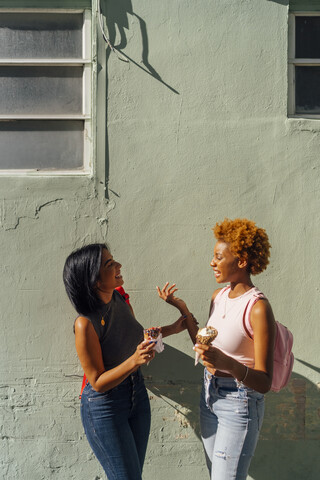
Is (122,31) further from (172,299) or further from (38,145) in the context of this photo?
(172,299)

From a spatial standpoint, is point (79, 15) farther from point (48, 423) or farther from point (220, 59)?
point (48, 423)

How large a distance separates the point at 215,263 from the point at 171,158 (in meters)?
1.08

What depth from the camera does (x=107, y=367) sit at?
3146 mm

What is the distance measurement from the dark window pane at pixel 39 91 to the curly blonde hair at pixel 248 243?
1.68 m

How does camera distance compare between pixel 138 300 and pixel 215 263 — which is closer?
pixel 215 263

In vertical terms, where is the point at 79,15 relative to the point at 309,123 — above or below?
above

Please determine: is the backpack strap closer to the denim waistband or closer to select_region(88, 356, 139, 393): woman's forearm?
the denim waistband

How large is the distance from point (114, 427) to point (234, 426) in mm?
685

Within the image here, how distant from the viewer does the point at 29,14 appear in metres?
4.04

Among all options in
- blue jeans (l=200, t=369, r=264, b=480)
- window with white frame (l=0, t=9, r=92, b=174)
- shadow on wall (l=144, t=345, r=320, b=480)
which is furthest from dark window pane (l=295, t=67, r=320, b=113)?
blue jeans (l=200, t=369, r=264, b=480)

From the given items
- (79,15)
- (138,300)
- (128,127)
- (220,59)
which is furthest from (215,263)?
(79,15)

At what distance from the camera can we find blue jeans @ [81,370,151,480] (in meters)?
3.04

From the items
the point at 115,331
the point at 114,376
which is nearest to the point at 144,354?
the point at 114,376

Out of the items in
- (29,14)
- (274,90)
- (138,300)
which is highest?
(29,14)
